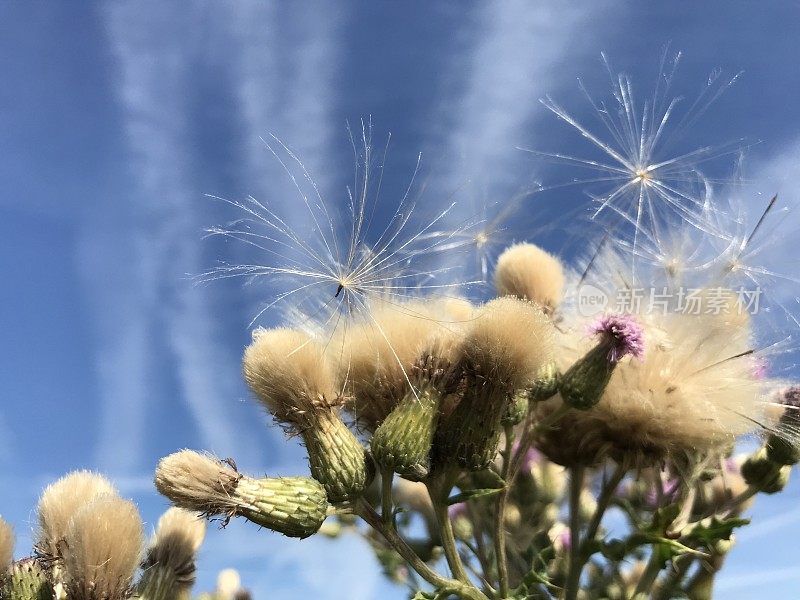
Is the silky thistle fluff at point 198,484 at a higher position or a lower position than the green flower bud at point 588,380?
lower

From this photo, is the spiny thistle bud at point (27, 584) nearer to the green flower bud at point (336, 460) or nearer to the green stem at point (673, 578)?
the green flower bud at point (336, 460)

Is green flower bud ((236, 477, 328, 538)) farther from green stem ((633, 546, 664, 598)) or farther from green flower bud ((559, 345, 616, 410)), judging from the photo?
green stem ((633, 546, 664, 598))

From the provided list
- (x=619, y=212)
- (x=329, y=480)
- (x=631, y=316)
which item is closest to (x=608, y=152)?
(x=619, y=212)

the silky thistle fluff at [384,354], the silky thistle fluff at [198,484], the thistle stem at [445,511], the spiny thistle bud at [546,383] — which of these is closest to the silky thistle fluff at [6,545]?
the silky thistle fluff at [198,484]

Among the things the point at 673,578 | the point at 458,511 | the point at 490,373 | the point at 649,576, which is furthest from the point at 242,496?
the point at 458,511

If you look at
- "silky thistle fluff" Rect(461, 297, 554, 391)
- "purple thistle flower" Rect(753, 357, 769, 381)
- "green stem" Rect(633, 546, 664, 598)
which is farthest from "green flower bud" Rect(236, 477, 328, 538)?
"purple thistle flower" Rect(753, 357, 769, 381)

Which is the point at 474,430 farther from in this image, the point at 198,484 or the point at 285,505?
the point at 198,484
